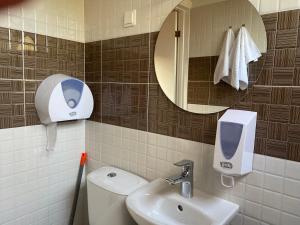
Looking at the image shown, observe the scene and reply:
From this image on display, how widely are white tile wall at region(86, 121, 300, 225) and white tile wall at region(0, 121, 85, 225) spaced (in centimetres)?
18

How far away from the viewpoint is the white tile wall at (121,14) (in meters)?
1.18

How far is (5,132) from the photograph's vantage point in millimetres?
1307

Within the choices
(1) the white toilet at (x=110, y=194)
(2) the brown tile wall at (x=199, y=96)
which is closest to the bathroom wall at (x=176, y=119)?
(2) the brown tile wall at (x=199, y=96)

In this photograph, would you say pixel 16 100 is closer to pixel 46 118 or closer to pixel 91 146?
pixel 46 118

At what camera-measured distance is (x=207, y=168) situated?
1102 mm

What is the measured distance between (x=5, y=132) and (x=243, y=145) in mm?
1249

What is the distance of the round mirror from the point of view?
0.94m

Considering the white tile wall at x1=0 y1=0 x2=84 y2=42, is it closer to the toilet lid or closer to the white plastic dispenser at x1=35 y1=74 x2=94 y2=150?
the white plastic dispenser at x1=35 y1=74 x2=94 y2=150

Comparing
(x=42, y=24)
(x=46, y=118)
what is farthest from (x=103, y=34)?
(x=46, y=118)

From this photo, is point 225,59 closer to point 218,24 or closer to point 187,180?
point 218,24

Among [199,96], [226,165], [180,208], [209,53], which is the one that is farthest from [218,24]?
[180,208]

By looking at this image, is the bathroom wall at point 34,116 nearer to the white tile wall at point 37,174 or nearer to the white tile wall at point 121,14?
the white tile wall at point 37,174

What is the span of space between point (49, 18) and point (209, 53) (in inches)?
40.7

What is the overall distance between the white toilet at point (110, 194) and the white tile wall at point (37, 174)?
0.35 m
